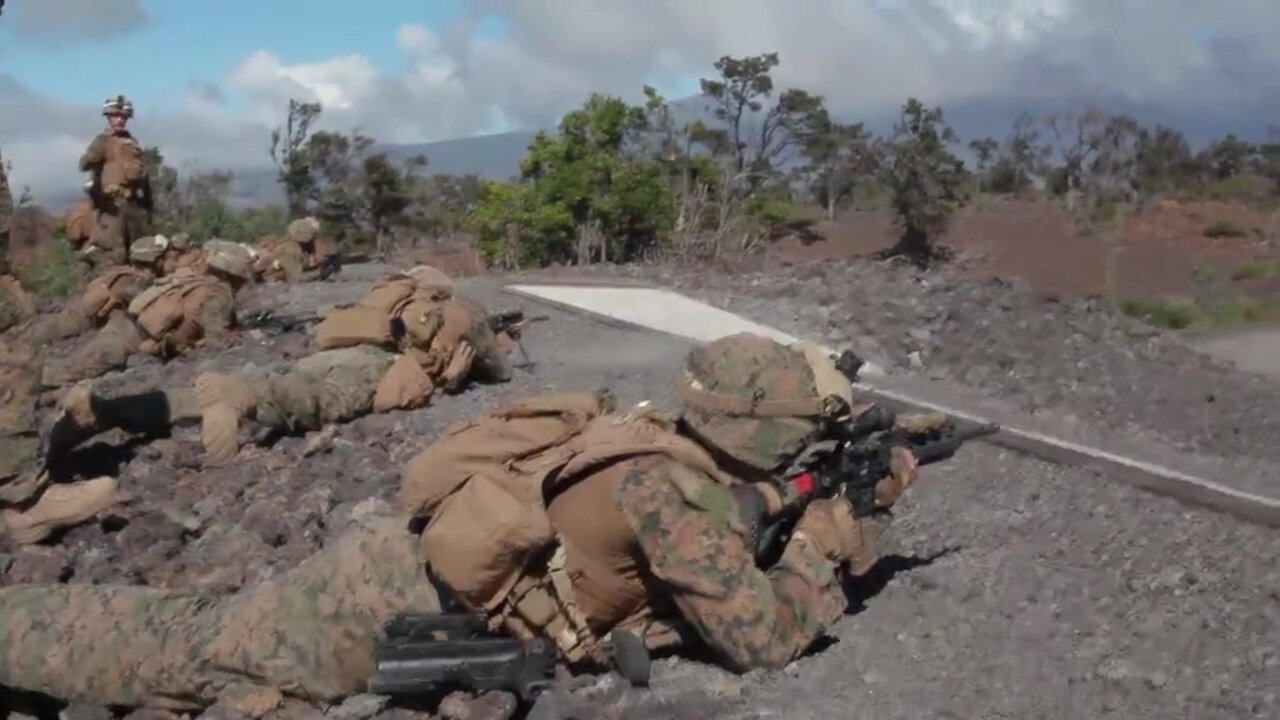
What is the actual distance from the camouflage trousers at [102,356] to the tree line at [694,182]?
800cm

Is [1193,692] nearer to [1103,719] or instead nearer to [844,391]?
[1103,719]

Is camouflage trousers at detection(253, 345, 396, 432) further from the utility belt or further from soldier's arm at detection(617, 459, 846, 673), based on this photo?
soldier's arm at detection(617, 459, 846, 673)

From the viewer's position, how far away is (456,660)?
427cm

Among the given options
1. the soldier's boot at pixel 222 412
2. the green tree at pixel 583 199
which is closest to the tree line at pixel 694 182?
the green tree at pixel 583 199

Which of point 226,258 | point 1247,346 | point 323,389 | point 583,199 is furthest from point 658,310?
point 583,199

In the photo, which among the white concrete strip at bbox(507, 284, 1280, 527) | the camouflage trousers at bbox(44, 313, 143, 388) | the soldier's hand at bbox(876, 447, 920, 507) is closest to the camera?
the soldier's hand at bbox(876, 447, 920, 507)

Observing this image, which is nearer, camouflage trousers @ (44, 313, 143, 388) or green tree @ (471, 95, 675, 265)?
camouflage trousers @ (44, 313, 143, 388)

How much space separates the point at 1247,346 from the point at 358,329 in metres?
→ 9.09

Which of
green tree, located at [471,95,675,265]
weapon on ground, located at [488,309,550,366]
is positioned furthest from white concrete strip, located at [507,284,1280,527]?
green tree, located at [471,95,675,265]

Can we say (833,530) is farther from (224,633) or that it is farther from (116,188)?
(116,188)

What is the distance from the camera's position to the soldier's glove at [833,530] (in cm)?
454

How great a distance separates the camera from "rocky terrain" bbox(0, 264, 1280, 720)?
4418mm

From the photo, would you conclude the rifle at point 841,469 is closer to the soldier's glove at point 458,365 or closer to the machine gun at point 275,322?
the soldier's glove at point 458,365

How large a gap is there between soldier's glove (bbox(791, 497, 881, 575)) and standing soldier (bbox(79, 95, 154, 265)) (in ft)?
37.5
